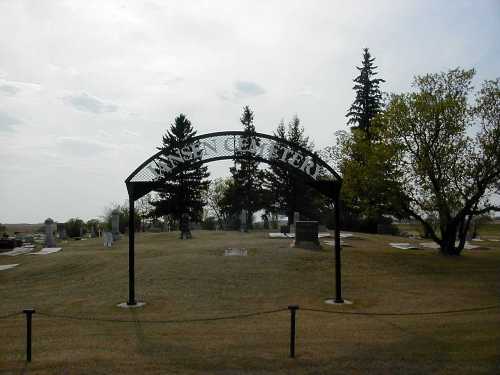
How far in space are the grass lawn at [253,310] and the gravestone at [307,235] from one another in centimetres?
124

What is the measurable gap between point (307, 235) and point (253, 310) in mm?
10518

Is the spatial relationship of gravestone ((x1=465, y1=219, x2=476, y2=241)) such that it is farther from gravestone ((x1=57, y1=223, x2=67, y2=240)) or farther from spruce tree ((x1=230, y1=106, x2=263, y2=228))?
gravestone ((x1=57, y1=223, x2=67, y2=240))

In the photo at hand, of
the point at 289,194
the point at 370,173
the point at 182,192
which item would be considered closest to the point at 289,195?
the point at 289,194

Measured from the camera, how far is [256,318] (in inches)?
419

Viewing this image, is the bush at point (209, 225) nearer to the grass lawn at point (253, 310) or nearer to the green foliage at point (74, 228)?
the green foliage at point (74, 228)

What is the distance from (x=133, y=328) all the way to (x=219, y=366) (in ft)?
11.3

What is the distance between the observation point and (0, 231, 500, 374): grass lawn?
7.20 meters

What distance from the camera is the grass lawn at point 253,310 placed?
720cm

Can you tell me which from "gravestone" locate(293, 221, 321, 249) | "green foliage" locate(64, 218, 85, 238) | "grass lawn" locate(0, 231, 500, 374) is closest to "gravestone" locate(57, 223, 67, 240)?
"green foliage" locate(64, 218, 85, 238)

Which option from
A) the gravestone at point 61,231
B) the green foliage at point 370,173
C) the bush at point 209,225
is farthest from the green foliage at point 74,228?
the green foliage at point 370,173

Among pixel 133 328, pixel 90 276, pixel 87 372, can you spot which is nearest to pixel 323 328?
pixel 133 328

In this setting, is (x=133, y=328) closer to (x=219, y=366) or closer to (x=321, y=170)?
(x=219, y=366)

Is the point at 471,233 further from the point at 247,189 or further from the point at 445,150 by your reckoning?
the point at 247,189

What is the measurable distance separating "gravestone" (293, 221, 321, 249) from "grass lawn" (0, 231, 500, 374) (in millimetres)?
1237
